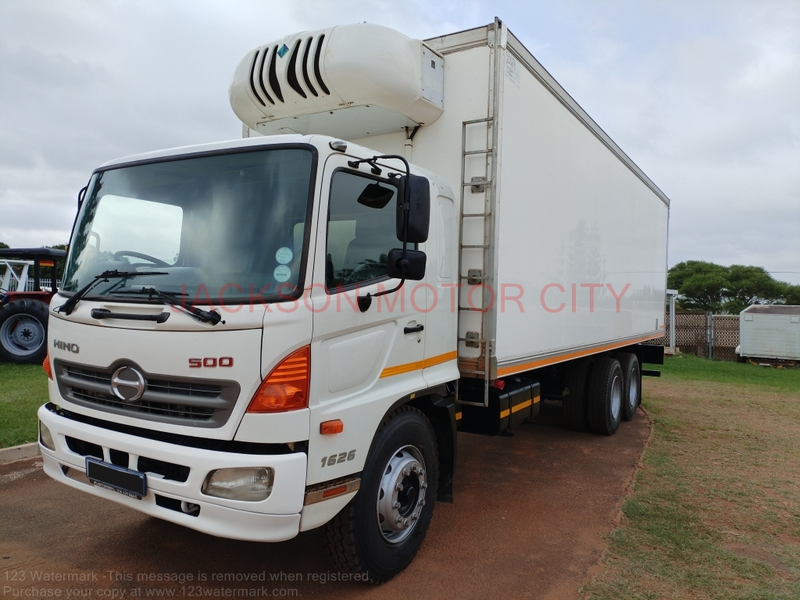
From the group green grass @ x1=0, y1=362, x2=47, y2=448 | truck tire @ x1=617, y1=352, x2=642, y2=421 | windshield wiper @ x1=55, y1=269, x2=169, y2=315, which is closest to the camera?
windshield wiper @ x1=55, y1=269, x2=169, y2=315

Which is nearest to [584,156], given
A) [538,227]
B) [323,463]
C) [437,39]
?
[538,227]

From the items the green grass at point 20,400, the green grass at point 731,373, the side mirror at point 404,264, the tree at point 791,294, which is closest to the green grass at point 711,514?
the side mirror at point 404,264

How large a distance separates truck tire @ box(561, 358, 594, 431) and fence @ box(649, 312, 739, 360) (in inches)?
563

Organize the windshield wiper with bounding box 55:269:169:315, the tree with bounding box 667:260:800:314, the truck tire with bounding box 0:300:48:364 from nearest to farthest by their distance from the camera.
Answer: the windshield wiper with bounding box 55:269:169:315, the truck tire with bounding box 0:300:48:364, the tree with bounding box 667:260:800:314

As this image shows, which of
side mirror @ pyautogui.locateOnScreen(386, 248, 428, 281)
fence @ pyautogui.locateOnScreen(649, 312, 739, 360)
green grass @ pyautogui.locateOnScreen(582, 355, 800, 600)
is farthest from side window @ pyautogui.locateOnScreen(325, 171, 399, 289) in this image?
fence @ pyautogui.locateOnScreen(649, 312, 739, 360)

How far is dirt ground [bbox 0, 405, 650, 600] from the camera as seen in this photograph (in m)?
3.33

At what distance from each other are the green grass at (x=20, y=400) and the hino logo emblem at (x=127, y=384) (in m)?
3.44

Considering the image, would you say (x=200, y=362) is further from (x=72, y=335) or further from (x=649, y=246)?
(x=649, y=246)

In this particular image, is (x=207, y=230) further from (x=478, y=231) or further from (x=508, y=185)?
(x=508, y=185)

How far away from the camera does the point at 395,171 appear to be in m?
3.58

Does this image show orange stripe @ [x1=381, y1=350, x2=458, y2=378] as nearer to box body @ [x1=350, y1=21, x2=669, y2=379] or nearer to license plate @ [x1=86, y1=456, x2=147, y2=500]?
box body @ [x1=350, y1=21, x2=669, y2=379]

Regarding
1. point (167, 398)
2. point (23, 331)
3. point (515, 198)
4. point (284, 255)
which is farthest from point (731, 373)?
point (23, 331)

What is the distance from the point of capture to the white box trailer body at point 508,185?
4.15m

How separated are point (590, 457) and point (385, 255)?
4222 mm
